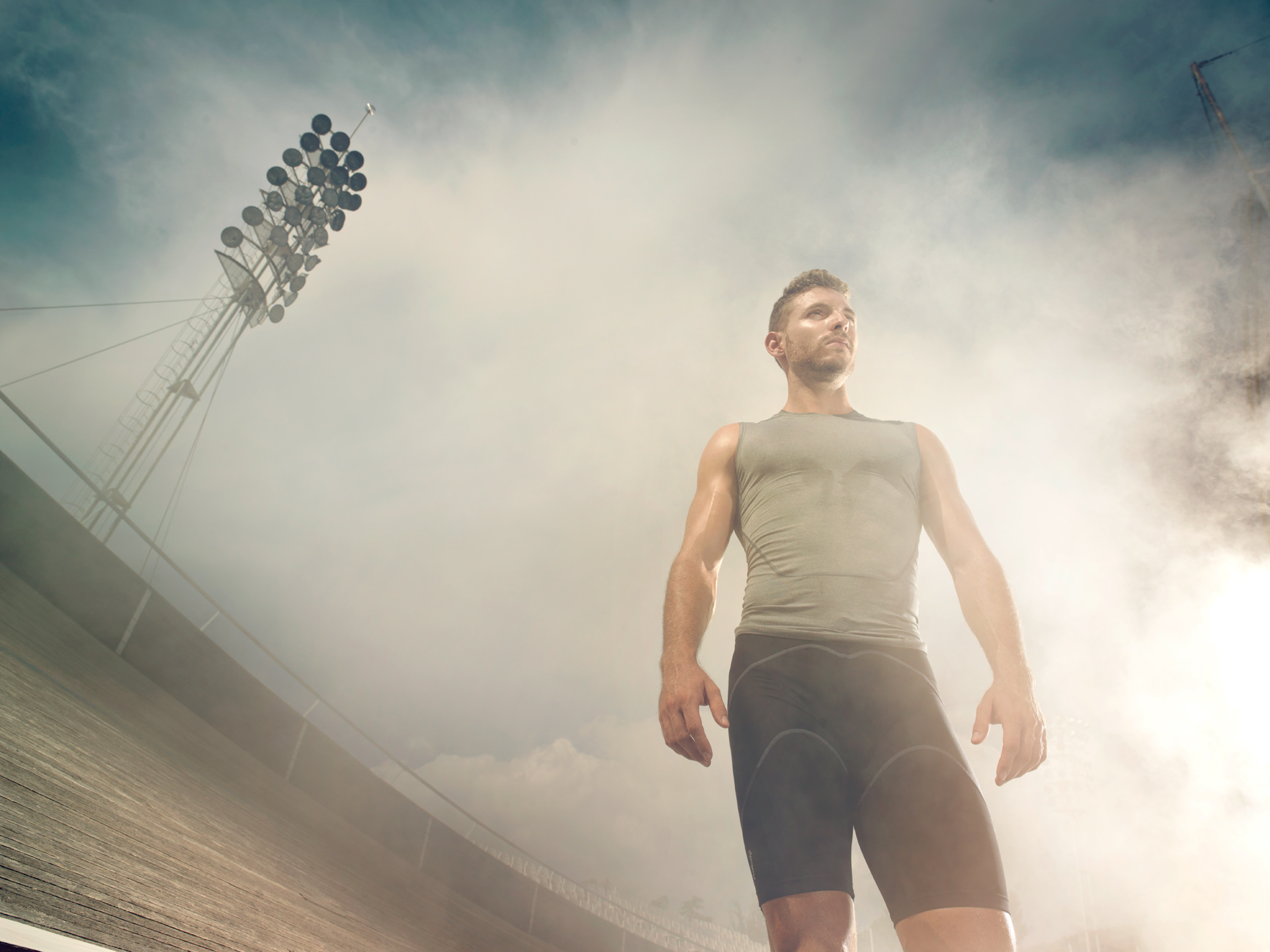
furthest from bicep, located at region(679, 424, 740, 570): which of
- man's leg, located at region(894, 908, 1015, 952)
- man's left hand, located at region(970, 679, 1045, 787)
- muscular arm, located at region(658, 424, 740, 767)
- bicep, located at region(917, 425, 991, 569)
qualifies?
man's leg, located at region(894, 908, 1015, 952)

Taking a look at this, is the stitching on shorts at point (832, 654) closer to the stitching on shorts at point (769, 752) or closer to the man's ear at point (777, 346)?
the stitching on shorts at point (769, 752)

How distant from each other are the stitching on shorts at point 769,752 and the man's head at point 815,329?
1.45 metres

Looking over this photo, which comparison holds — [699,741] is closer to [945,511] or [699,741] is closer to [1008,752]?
[1008,752]

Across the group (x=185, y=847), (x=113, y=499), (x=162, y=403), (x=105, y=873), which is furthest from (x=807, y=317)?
(x=162, y=403)

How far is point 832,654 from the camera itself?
1753 mm

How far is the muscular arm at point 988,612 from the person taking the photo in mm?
1736

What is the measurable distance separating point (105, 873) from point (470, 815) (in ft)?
39.0

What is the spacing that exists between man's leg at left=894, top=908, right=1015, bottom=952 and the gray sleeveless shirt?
2.19ft

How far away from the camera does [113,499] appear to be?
10.6 metres

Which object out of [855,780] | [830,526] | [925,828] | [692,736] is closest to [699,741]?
[692,736]

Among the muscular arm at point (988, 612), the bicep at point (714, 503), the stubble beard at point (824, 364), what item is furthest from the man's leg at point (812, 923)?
the stubble beard at point (824, 364)

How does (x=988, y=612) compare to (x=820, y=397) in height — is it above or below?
below

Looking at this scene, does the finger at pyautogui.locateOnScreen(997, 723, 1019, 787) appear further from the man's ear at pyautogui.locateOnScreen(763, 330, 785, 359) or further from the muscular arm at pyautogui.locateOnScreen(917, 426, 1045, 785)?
the man's ear at pyautogui.locateOnScreen(763, 330, 785, 359)

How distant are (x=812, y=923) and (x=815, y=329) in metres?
2.07
